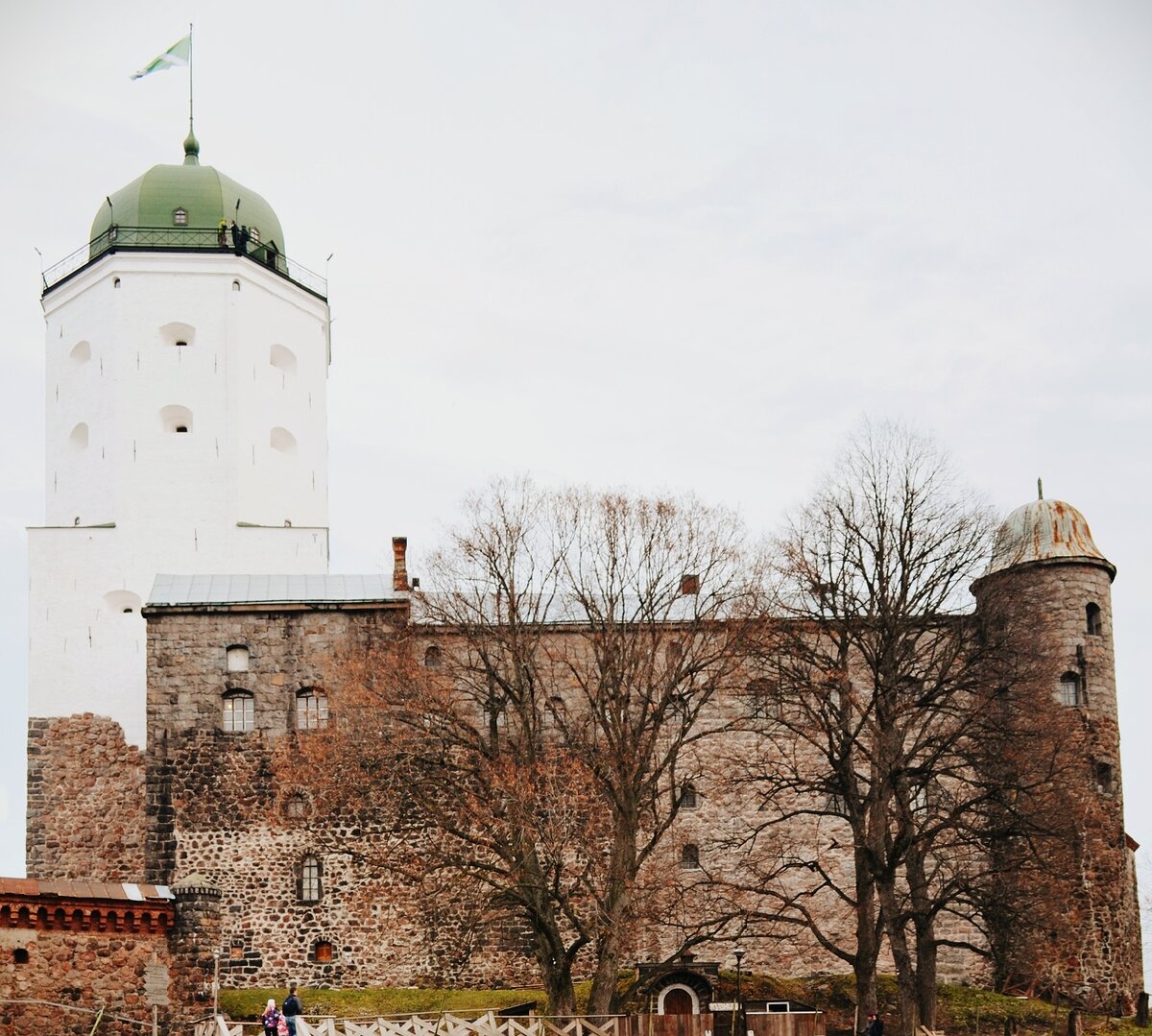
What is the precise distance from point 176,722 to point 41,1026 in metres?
9.78

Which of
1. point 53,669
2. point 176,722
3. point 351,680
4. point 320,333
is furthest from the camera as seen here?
point 320,333

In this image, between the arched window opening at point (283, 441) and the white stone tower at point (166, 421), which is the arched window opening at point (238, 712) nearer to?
the white stone tower at point (166, 421)

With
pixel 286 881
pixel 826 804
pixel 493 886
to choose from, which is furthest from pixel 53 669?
pixel 826 804

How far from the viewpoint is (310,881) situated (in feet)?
150

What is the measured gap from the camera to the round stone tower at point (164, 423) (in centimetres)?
5212

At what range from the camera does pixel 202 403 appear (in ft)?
180

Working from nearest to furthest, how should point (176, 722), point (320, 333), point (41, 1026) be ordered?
point (41, 1026), point (176, 722), point (320, 333)

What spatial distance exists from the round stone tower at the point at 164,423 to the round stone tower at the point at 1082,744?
2003 centimetres

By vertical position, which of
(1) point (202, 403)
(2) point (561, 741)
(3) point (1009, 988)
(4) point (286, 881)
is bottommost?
(3) point (1009, 988)

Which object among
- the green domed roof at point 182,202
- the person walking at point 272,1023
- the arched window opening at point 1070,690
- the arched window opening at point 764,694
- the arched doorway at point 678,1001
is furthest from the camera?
the green domed roof at point 182,202

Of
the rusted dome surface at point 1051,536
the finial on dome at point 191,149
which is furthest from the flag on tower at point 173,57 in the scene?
the rusted dome surface at point 1051,536

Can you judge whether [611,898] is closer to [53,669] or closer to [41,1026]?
[41,1026]

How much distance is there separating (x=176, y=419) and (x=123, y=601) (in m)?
5.84

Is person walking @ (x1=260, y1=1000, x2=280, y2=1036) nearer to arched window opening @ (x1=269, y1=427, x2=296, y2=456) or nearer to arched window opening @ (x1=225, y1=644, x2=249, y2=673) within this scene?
arched window opening @ (x1=225, y1=644, x2=249, y2=673)
